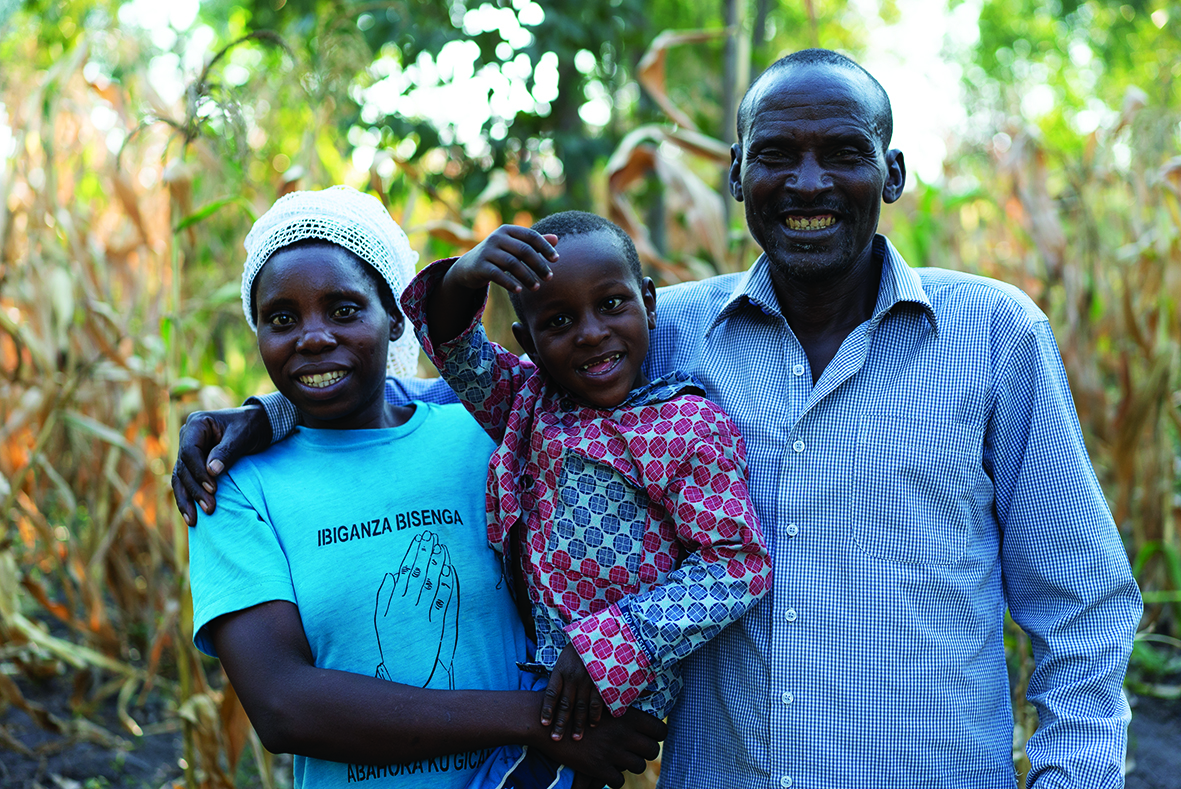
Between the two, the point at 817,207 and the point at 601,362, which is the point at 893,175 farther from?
the point at 601,362

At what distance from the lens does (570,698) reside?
58.5 inches

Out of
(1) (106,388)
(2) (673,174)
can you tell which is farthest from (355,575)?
(1) (106,388)

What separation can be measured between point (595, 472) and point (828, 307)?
1.67 ft

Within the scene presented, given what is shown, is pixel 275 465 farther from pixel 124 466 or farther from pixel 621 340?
pixel 124 466

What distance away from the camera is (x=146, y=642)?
3588mm

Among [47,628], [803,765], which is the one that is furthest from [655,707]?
[47,628]

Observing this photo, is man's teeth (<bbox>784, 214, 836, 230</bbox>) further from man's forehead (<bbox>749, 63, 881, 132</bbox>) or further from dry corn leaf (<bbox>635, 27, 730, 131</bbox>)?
dry corn leaf (<bbox>635, 27, 730, 131</bbox>)

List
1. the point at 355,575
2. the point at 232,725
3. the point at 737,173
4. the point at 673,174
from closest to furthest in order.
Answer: the point at 355,575 → the point at 737,173 → the point at 232,725 → the point at 673,174

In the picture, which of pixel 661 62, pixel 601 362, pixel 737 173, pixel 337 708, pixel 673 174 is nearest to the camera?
pixel 337 708

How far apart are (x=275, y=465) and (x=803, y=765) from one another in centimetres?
100

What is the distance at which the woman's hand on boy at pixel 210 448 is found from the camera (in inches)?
60.2

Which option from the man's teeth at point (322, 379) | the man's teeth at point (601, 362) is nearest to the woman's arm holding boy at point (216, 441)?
the man's teeth at point (322, 379)

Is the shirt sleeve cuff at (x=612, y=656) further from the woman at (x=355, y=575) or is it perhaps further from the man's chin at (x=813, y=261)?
the man's chin at (x=813, y=261)

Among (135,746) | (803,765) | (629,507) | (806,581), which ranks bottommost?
(135,746)
